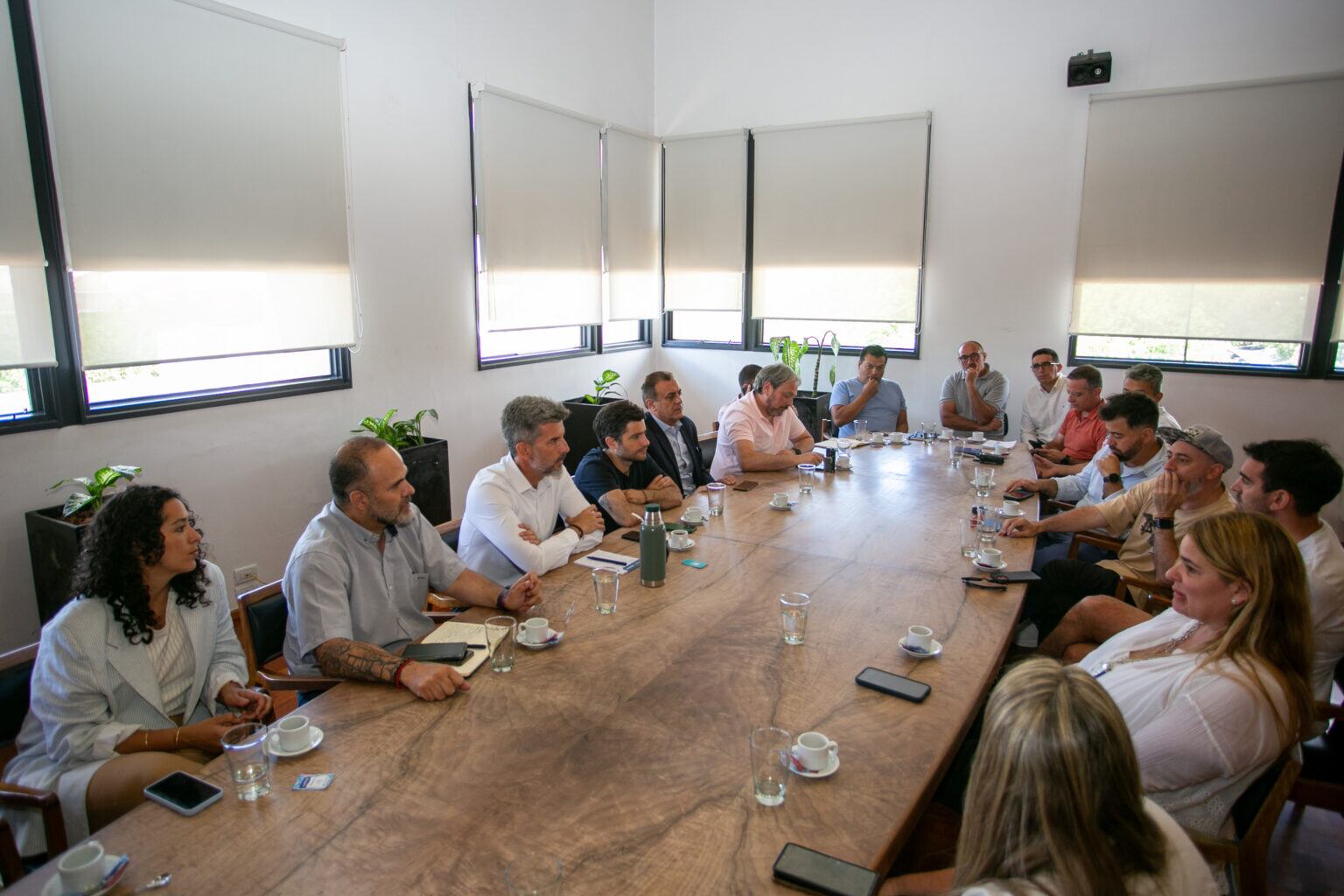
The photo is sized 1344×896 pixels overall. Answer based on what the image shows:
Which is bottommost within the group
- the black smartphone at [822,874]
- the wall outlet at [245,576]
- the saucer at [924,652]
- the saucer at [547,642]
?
the wall outlet at [245,576]

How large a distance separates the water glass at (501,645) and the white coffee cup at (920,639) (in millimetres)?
1084

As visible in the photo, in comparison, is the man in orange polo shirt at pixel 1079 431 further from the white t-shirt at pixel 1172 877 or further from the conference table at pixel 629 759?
the white t-shirt at pixel 1172 877

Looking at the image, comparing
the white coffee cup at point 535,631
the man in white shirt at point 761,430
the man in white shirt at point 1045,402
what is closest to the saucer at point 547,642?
the white coffee cup at point 535,631

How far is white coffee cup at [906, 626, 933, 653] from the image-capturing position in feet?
7.60

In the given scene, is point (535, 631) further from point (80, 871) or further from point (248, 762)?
point (80, 871)

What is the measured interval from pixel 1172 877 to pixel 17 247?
4.49 meters

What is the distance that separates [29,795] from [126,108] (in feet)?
10.8

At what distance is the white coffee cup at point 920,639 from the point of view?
Answer: 91.2 inches

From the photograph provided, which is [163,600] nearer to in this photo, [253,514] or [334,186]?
[253,514]

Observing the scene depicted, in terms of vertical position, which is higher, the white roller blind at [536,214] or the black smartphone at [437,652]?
the white roller blind at [536,214]

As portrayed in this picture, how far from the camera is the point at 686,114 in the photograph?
800 centimetres

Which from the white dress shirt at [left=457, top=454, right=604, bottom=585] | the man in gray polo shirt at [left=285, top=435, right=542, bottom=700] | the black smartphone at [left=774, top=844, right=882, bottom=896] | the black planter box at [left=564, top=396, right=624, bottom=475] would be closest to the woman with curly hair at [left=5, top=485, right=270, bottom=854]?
the man in gray polo shirt at [left=285, top=435, right=542, bottom=700]

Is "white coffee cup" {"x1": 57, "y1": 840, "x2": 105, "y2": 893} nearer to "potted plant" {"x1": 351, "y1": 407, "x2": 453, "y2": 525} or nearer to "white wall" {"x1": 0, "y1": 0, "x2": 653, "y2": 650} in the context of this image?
"white wall" {"x1": 0, "y1": 0, "x2": 653, "y2": 650}

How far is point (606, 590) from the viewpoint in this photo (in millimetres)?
2602
